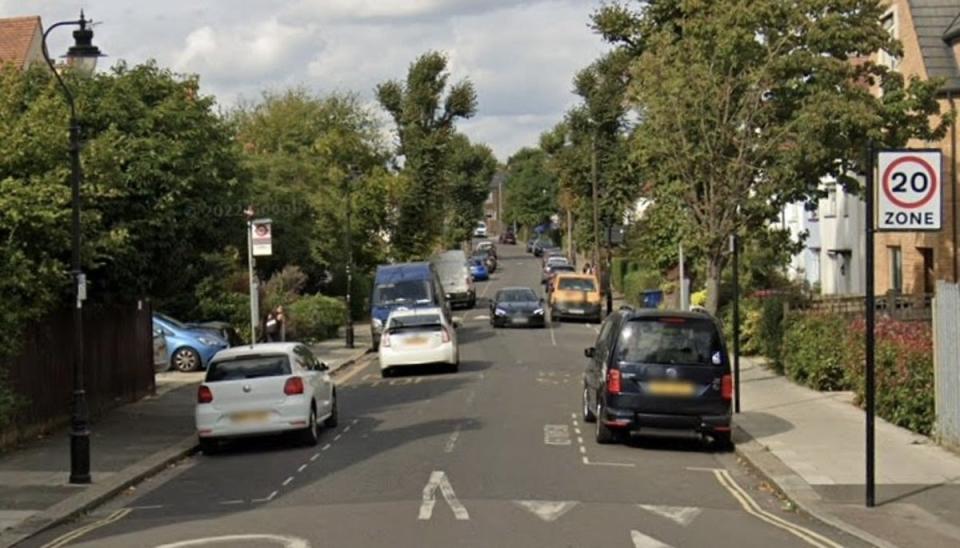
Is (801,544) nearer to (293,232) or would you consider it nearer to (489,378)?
(489,378)

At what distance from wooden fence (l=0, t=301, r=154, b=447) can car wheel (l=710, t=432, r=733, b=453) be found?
9.47m

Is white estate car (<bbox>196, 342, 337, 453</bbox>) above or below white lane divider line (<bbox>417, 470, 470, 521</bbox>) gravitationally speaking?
above

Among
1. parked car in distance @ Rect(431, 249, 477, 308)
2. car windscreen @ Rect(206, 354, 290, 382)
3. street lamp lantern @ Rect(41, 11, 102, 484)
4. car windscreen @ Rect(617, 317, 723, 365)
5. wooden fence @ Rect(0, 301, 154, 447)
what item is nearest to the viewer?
street lamp lantern @ Rect(41, 11, 102, 484)

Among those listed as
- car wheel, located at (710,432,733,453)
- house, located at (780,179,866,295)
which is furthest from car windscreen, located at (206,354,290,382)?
house, located at (780,179,866,295)

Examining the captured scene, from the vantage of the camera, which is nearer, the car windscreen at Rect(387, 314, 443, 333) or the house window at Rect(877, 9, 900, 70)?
the car windscreen at Rect(387, 314, 443, 333)

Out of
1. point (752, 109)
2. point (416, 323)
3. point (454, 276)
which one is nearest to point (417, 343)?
point (416, 323)

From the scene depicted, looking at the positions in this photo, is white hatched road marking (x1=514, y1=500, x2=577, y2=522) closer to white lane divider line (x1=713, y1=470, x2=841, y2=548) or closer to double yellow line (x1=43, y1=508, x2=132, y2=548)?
white lane divider line (x1=713, y1=470, x2=841, y2=548)

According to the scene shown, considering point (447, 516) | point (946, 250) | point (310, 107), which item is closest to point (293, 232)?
point (310, 107)

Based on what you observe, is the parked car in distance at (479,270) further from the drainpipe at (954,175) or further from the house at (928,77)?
the drainpipe at (954,175)

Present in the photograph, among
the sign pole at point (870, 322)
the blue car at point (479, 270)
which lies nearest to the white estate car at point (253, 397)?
the sign pole at point (870, 322)

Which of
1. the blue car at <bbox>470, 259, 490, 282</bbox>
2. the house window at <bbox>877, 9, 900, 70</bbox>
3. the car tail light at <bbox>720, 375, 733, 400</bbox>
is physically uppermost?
the house window at <bbox>877, 9, 900, 70</bbox>

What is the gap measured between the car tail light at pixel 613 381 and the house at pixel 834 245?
867 inches

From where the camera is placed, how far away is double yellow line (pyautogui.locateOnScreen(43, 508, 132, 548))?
1098cm

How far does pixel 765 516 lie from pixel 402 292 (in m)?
26.5
